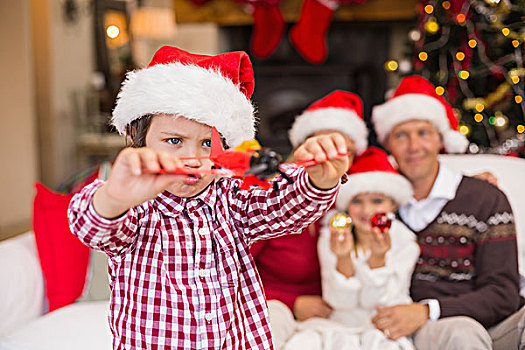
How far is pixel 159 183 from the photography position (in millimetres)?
718

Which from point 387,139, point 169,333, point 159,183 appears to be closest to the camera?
point 159,183

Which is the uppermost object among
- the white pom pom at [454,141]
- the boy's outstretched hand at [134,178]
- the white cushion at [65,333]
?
the boy's outstretched hand at [134,178]

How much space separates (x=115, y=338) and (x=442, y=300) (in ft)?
2.93

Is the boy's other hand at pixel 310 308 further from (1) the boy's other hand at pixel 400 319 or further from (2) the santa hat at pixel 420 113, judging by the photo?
(2) the santa hat at pixel 420 113

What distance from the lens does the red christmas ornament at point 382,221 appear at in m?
1.41

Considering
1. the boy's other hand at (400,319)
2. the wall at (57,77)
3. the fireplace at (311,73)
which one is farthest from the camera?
the wall at (57,77)

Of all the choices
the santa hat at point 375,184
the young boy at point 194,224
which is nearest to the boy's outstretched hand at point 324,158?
the young boy at point 194,224

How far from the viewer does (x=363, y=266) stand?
1.46 meters

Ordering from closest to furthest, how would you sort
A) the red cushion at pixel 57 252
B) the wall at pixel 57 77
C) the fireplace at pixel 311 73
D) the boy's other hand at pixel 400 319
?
the boy's other hand at pixel 400 319 < the red cushion at pixel 57 252 < the fireplace at pixel 311 73 < the wall at pixel 57 77

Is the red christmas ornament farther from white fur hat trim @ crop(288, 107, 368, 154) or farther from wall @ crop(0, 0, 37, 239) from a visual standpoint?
wall @ crop(0, 0, 37, 239)

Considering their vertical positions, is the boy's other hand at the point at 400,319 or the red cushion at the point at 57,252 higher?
the red cushion at the point at 57,252

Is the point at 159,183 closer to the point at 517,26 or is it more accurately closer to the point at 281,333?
the point at 281,333

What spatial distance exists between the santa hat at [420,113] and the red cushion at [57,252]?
1.07 meters

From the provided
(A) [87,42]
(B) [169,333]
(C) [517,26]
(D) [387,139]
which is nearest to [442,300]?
(D) [387,139]
